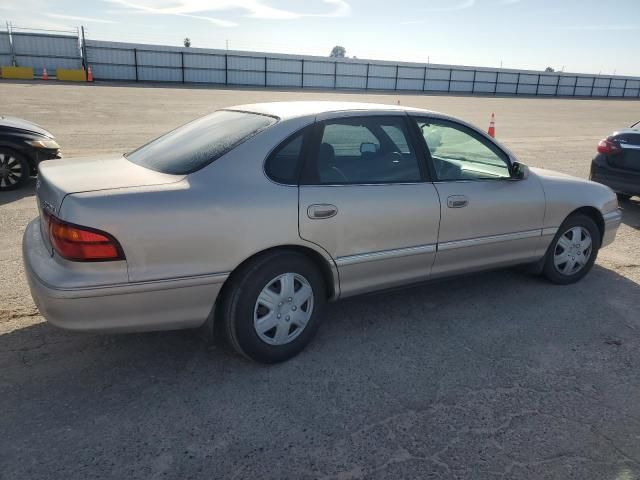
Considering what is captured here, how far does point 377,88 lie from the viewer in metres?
44.5

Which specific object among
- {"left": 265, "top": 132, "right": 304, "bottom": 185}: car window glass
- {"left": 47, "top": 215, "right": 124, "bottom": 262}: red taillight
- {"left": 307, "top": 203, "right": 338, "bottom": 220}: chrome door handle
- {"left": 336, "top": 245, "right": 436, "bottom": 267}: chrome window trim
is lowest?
{"left": 336, "top": 245, "right": 436, "bottom": 267}: chrome window trim

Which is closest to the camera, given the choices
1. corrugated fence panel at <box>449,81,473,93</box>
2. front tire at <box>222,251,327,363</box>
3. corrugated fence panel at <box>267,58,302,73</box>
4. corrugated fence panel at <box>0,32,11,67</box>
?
front tire at <box>222,251,327,363</box>

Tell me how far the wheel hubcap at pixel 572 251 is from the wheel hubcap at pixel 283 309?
254cm

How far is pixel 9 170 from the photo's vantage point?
705 centimetres

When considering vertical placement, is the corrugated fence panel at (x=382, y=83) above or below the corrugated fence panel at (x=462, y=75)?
below

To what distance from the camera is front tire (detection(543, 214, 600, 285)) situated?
464 cm

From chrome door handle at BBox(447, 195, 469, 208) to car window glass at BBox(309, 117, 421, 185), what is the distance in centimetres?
29

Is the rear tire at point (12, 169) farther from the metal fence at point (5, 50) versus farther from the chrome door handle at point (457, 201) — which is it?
the metal fence at point (5, 50)

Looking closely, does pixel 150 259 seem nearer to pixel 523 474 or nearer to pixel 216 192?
pixel 216 192

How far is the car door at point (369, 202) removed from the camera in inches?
129

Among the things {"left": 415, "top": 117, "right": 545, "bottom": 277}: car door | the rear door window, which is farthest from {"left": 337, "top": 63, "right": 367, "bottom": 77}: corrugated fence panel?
{"left": 415, "top": 117, "right": 545, "bottom": 277}: car door

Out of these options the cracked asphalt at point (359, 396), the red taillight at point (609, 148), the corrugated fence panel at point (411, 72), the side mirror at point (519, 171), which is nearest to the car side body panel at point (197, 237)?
the cracked asphalt at point (359, 396)

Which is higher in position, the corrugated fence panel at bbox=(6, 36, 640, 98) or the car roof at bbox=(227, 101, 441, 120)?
the corrugated fence panel at bbox=(6, 36, 640, 98)

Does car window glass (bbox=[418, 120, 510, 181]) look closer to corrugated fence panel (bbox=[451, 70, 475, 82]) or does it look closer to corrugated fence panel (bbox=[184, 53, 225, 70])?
corrugated fence panel (bbox=[184, 53, 225, 70])
